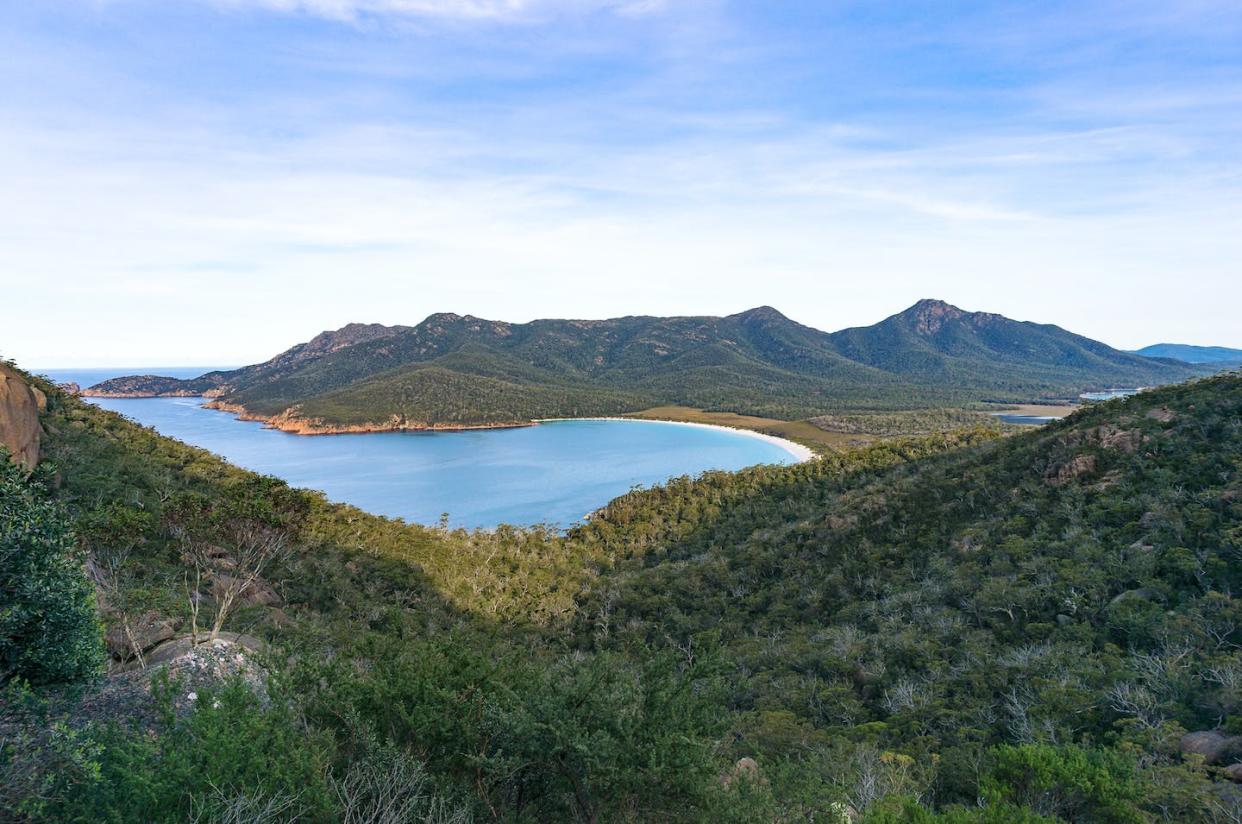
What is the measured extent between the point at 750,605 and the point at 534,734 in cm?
3448

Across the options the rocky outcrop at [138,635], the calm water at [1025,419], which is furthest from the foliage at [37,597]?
the calm water at [1025,419]

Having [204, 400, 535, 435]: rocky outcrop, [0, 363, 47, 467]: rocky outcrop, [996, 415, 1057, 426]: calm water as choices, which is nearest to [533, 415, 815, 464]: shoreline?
[204, 400, 535, 435]: rocky outcrop

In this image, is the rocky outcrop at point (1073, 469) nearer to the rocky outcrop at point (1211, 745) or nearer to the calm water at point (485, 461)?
the rocky outcrop at point (1211, 745)

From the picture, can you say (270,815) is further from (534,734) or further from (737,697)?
(737,697)

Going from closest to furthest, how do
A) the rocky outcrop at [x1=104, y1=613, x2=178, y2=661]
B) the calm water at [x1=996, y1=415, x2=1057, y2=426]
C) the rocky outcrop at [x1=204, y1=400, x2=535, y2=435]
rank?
the rocky outcrop at [x1=104, y1=613, x2=178, y2=661]
the calm water at [x1=996, y1=415, x2=1057, y2=426]
the rocky outcrop at [x1=204, y1=400, x2=535, y2=435]

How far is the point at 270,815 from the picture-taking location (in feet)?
27.8

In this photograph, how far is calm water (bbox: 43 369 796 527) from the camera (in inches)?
3915

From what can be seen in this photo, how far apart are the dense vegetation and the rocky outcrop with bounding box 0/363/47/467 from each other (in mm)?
3031

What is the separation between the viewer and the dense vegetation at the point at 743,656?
411 inches

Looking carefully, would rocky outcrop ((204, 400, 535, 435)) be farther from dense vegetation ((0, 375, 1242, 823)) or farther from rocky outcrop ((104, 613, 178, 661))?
rocky outcrop ((104, 613, 178, 661))

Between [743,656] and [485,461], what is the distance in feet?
350

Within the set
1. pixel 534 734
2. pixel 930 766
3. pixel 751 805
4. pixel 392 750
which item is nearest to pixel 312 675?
pixel 392 750

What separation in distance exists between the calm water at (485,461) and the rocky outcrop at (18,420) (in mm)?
63638

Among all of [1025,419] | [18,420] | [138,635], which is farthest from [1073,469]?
[1025,419]
